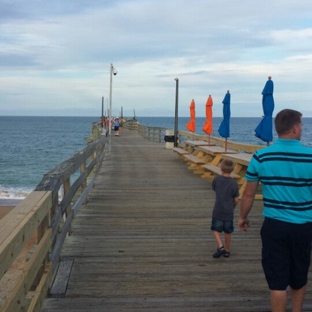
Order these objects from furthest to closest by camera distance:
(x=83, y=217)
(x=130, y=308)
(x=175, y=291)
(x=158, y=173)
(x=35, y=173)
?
1. (x=35, y=173)
2. (x=158, y=173)
3. (x=83, y=217)
4. (x=175, y=291)
5. (x=130, y=308)

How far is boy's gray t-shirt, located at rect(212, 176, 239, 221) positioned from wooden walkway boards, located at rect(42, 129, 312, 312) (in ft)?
1.47

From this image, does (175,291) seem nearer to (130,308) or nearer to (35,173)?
(130,308)

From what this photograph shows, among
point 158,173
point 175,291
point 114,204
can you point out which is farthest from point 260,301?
point 158,173

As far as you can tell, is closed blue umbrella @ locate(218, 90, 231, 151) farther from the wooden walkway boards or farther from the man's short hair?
the man's short hair

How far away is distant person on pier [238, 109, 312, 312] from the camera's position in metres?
3.54

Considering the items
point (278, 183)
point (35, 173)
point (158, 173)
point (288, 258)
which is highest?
point (278, 183)

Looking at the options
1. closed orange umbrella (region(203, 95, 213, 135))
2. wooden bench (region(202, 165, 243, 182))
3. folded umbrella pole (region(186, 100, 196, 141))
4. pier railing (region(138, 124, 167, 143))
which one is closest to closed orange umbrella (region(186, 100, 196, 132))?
folded umbrella pole (region(186, 100, 196, 141))

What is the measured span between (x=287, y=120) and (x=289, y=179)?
0.39 meters

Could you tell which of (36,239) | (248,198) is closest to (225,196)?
(248,198)

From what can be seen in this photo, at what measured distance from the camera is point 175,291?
4672mm

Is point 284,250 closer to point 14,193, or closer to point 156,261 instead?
point 156,261

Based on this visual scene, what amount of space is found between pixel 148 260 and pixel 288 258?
2.37 meters

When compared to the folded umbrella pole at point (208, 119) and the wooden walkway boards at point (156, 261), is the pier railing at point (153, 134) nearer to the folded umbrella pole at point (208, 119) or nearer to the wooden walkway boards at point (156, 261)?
the folded umbrella pole at point (208, 119)

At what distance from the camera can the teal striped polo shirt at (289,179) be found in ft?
11.6
